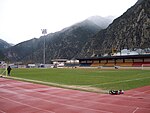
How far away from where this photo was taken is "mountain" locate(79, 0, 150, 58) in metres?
122

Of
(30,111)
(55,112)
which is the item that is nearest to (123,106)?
(55,112)

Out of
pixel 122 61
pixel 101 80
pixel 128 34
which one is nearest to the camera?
pixel 101 80

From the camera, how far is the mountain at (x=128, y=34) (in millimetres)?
121938

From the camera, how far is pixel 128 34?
130875 millimetres

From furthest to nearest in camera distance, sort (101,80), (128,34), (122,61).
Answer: (128,34) → (122,61) → (101,80)

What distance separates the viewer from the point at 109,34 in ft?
493

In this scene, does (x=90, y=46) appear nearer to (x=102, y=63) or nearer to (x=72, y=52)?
(x=72, y=52)

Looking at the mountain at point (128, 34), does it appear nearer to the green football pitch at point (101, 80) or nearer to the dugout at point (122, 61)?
the dugout at point (122, 61)

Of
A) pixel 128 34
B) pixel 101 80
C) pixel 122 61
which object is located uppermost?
pixel 128 34

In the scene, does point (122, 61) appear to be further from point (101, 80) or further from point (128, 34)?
point (101, 80)

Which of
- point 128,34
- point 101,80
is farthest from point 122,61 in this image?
point 101,80

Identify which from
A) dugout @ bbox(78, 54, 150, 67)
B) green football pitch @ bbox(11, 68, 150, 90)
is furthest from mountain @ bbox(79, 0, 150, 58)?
green football pitch @ bbox(11, 68, 150, 90)

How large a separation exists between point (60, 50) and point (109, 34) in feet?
182

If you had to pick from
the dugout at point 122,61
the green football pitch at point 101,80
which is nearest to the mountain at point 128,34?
the dugout at point 122,61
